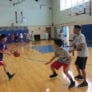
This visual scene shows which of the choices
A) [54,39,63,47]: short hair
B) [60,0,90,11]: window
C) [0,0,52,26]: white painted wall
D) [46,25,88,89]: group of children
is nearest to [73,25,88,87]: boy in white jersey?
[46,25,88,89]: group of children

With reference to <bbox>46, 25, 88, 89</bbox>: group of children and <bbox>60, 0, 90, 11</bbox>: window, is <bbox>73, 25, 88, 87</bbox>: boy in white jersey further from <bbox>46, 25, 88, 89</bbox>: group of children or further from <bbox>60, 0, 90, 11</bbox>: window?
<bbox>60, 0, 90, 11</bbox>: window

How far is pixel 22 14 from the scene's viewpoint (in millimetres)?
24484

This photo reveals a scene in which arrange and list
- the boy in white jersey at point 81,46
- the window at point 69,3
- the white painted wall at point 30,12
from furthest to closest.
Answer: the white painted wall at point 30,12
the window at point 69,3
the boy in white jersey at point 81,46

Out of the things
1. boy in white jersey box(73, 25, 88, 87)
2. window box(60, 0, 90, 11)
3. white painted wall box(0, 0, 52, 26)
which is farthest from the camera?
white painted wall box(0, 0, 52, 26)

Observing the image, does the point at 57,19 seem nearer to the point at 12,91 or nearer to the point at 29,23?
the point at 29,23

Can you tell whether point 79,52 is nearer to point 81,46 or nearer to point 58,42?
point 81,46

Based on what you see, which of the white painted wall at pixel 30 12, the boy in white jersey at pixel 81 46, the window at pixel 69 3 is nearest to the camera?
the boy in white jersey at pixel 81 46

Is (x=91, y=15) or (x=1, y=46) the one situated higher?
(x=91, y=15)

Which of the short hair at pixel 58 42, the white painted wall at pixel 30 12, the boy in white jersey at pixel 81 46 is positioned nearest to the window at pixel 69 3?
the white painted wall at pixel 30 12

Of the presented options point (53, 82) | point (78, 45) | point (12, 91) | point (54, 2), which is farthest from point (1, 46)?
point (54, 2)

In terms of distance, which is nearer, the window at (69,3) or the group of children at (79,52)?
the group of children at (79,52)

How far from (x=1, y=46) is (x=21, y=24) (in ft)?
63.1

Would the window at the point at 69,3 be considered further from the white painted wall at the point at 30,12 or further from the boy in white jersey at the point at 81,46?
the boy in white jersey at the point at 81,46

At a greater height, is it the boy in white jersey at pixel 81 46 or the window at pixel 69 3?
the window at pixel 69 3
